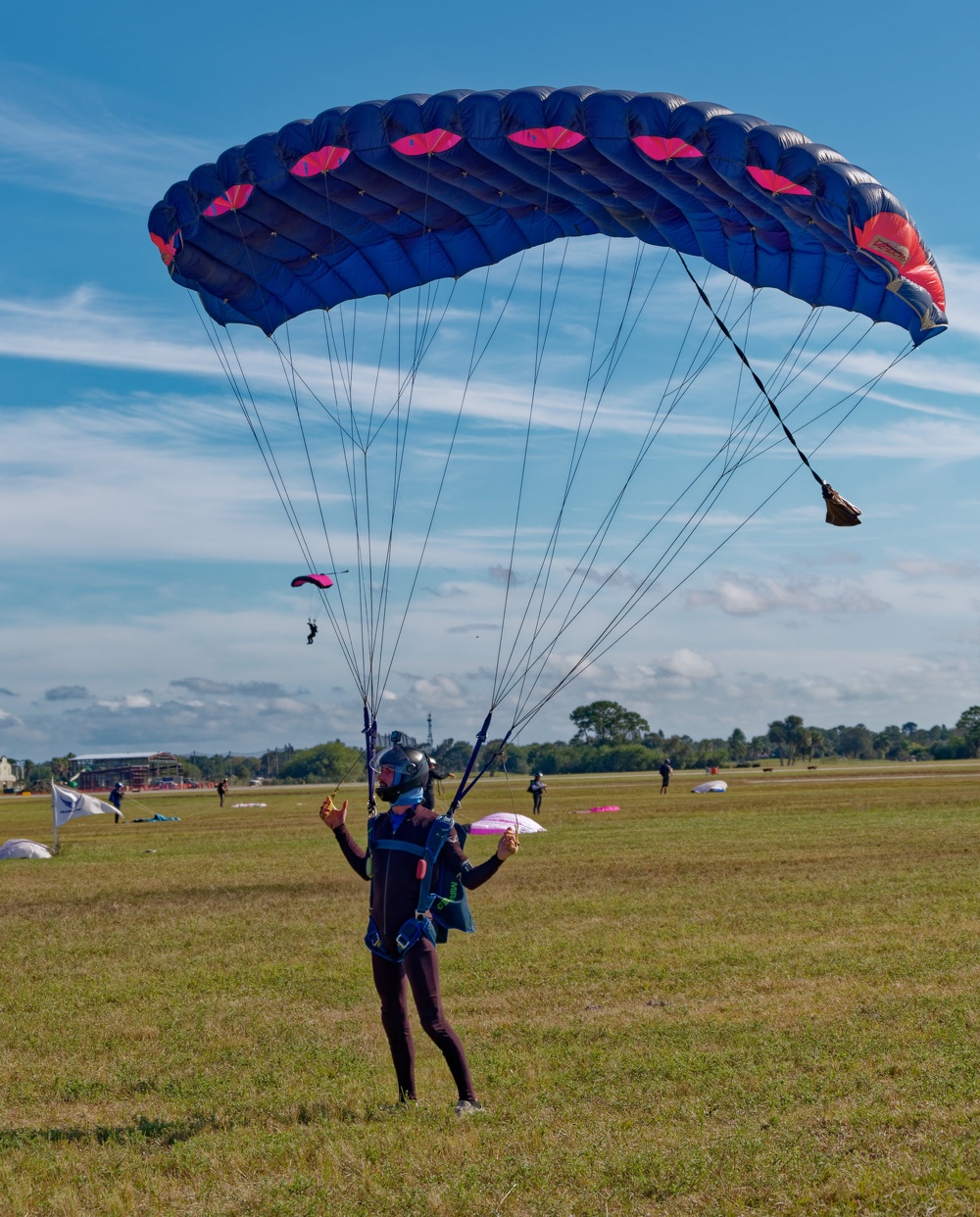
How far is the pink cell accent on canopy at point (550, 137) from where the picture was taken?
11086mm

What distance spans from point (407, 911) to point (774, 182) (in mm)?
7048

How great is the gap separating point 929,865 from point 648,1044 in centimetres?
1168

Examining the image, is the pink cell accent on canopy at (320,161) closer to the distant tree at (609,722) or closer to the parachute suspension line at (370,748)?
the parachute suspension line at (370,748)

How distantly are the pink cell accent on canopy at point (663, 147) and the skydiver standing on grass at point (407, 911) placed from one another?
611 cm

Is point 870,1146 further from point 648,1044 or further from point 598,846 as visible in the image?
point 598,846

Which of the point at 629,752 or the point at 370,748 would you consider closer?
the point at 370,748

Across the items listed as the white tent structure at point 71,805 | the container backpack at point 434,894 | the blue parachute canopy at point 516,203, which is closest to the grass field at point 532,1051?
the container backpack at point 434,894

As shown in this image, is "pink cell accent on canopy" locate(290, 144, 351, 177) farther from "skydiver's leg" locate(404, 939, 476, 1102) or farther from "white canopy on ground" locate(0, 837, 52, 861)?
"white canopy on ground" locate(0, 837, 52, 861)

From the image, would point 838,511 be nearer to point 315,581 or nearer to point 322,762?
point 315,581

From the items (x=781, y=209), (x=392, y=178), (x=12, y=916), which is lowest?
(x=12, y=916)

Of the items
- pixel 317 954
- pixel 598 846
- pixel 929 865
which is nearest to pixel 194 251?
pixel 317 954

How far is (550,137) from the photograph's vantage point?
11.1 meters

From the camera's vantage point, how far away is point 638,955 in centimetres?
1257

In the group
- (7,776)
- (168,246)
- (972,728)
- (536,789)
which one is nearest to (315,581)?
(168,246)
